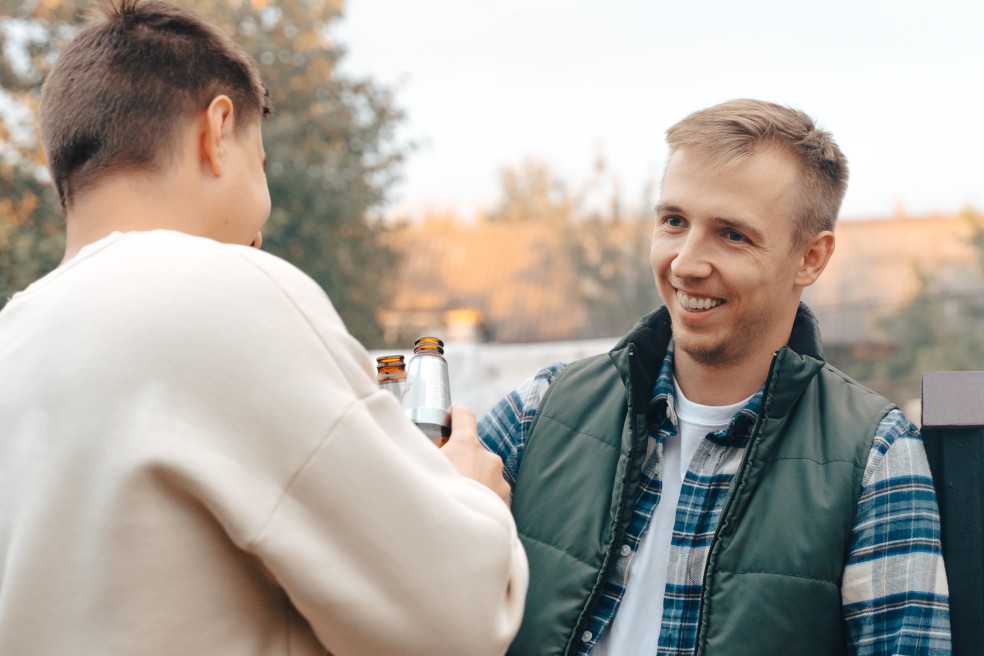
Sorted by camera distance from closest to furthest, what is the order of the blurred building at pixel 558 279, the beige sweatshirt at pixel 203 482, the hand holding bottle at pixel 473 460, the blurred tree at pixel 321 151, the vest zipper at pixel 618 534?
the beige sweatshirt at pixel 203 482 → the hand holding bottle at pixel 473 460 → the vest zipper at pixel 618 534 → the blurred tree at pixel 321 151 → the blurred building at pixel 558 279

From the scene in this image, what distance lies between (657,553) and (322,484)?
1.14 metres

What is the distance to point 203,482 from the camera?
1.40 m

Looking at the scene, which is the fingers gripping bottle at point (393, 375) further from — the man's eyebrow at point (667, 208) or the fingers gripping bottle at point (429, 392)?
the man's eyebrow at point (667, 208)

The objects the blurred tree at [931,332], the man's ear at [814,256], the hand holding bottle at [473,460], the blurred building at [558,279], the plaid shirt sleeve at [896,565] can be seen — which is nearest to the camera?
the hand holding bottle at [473,460]

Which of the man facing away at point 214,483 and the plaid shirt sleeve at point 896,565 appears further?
the plaid shirt sleeve at point 896,565

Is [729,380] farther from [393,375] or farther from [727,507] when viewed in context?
[393,375]

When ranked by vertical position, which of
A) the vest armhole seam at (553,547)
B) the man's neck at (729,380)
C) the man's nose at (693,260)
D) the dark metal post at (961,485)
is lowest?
the vest armhole seam at (553,547)

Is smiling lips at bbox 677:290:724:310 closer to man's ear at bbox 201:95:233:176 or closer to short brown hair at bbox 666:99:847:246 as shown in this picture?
short brown hair at bbox 666:99:847:246

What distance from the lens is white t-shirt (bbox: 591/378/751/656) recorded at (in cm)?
232

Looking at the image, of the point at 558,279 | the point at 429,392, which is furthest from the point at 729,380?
the point at 558,279

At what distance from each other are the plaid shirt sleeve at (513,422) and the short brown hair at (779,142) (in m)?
0.69

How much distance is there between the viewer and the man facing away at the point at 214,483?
4.65ft

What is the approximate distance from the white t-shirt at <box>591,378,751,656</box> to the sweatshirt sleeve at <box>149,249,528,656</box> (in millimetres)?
849

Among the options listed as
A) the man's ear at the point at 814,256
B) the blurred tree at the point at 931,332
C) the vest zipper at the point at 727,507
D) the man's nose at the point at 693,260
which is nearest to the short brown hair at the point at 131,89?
the man's nose at the point at 693,260
